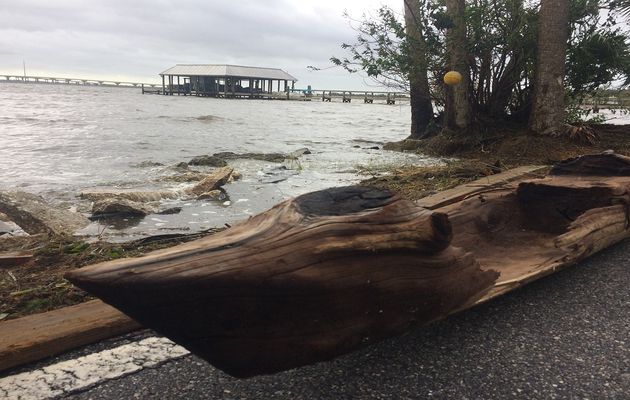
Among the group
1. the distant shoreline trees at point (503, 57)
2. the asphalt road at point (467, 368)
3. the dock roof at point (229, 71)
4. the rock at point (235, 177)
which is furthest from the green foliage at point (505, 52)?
the dock roof at point (229, 71)

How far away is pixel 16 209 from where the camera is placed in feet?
16.2

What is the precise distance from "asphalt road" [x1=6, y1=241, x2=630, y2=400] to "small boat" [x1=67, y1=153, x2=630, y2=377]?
0.23 meters

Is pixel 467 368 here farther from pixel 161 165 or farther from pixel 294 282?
pixel 161 165

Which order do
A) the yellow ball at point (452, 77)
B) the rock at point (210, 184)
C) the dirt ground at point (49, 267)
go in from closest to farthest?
the dirt ground at point (49, 267), the rock at point (210, 184), the yellow ball at point (452, 77)

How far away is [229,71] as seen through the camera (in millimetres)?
67750

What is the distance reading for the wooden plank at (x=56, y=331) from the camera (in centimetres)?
192

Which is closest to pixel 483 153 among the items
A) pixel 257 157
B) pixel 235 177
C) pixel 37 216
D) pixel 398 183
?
pixel 398 183

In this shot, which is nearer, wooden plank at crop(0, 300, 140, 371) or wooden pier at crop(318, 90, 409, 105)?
wooden plank at crop(0, 300, 140, 371)

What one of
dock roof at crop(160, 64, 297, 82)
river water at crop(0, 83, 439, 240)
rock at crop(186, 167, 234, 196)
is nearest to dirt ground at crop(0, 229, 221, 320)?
river water at crop(0, 83, 439, 240)

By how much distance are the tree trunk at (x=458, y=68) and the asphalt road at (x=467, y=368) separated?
7283 mm

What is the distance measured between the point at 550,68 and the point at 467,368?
7182 millimetres

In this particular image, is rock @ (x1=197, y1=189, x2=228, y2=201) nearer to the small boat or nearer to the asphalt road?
the asphalt road

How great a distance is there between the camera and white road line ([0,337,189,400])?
1.76 metres

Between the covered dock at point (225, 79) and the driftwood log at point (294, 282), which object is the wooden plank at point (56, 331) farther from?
the covered dock at point (225, 79)
